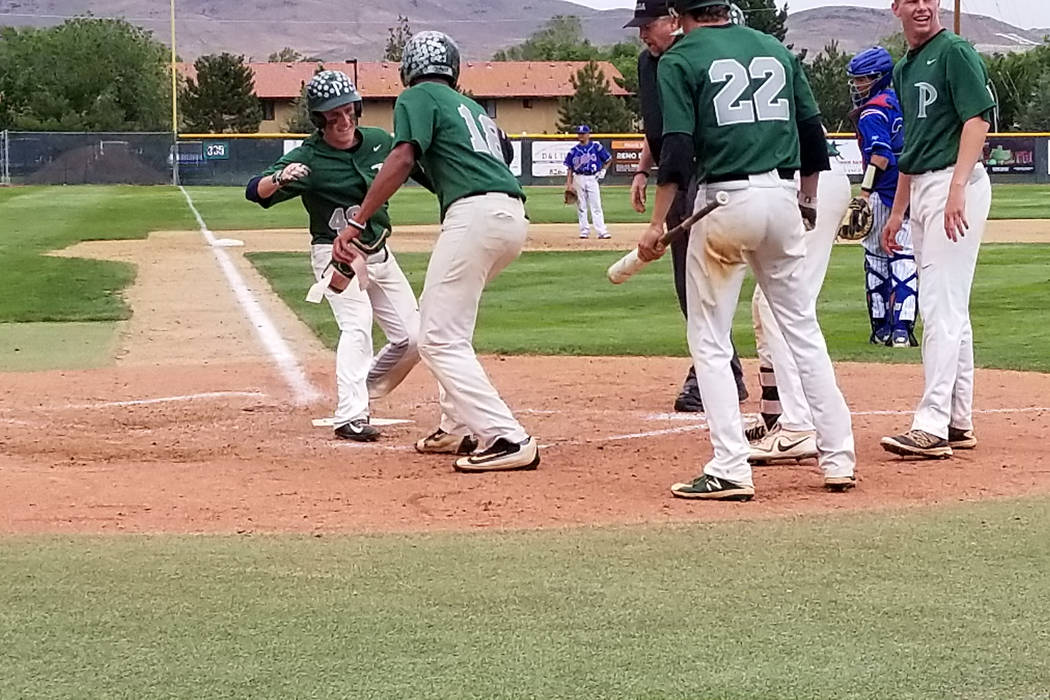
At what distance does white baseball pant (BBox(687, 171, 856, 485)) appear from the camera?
5.87 meters

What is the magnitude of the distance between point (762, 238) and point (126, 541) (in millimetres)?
2718

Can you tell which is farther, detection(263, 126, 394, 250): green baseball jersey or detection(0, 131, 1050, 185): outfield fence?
detection(0, 131, 1050, 185): outfield fence

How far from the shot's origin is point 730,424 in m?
6.06

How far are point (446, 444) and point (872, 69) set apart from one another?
3.79 meters

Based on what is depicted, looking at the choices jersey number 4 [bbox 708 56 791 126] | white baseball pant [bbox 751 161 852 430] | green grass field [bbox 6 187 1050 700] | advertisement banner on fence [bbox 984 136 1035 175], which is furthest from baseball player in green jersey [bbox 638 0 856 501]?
advertisement banner on fence [bbox 984 136 1035 175]

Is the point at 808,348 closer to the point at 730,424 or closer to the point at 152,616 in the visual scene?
the point at 730,424

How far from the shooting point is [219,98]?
280 ft

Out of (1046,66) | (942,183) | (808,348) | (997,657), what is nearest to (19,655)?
(997,657)

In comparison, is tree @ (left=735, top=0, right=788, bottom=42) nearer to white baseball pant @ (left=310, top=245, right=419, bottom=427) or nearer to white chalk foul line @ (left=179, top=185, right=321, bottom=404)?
white chalk foul line @ (left=179, top=185, right=321, bottom=404)

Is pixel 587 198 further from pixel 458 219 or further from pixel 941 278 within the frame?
pixel 458 219

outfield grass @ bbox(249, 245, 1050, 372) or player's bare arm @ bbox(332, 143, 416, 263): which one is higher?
Answer: player's bare arm @ bbox(332, 143, 416, 263)

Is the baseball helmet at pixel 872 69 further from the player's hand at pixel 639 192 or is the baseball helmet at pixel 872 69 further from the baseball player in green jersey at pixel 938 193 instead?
the baseball player in green jersey at pixel 938 193

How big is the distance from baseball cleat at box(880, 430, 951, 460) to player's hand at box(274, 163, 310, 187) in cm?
332

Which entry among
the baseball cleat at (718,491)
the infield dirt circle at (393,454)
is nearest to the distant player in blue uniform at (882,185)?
the infield dirt circle at (393,454)
